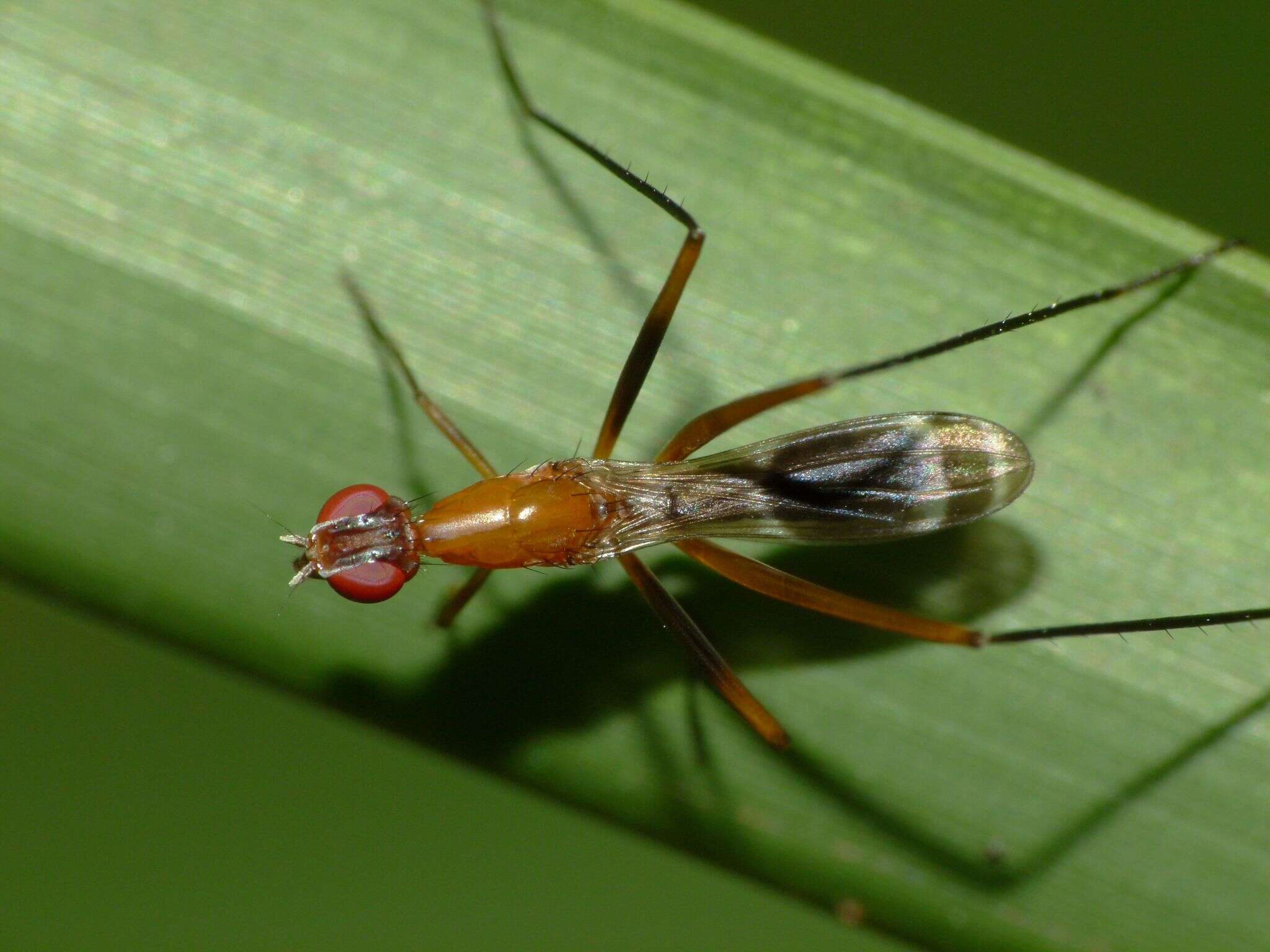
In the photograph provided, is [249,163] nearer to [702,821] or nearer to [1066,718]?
[702,821]

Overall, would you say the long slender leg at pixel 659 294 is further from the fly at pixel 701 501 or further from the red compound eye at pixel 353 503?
the red compound eye at pixel 353 503

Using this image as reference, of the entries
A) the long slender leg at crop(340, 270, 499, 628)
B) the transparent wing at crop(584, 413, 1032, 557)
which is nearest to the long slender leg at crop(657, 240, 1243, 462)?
the transparent wing at crop(584, 413, 1032, 557)

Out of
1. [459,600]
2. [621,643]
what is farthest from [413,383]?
[621,643]

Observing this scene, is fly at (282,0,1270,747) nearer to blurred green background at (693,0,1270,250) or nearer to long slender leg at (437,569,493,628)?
long slender leg at (437,569,493,628)

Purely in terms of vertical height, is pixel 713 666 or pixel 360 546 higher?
pixel 360 546

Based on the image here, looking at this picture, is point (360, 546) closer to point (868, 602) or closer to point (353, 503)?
point (353, 503)

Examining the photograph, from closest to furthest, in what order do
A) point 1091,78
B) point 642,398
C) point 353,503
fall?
point 353,503, point 642,398, point 1091,78

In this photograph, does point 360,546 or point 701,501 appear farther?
point 701,501

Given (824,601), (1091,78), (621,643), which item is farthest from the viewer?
(1091,78)
